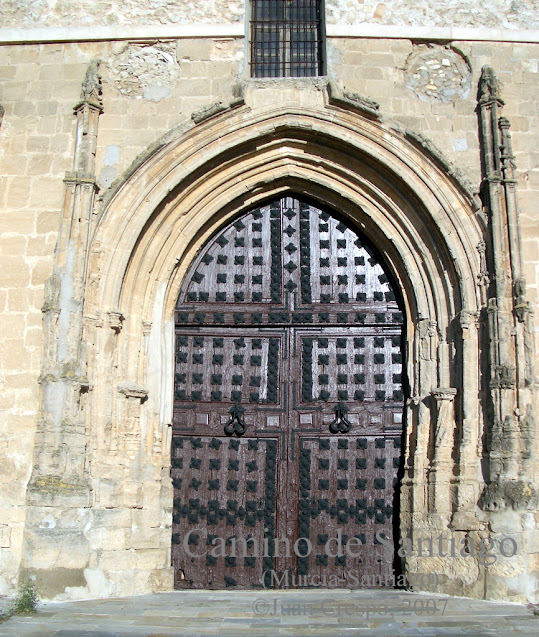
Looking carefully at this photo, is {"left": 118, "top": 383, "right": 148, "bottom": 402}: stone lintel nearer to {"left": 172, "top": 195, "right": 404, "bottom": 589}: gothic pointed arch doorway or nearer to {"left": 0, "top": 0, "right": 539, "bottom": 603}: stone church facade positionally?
{"left": 0, "top": 0, "right": 539, "bottom": 603}: stone church facade

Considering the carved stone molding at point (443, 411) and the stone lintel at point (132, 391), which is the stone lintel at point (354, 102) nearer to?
the carved stone molding at point (443, 411)

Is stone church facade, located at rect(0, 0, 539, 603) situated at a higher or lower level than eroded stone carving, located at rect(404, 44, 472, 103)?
lower

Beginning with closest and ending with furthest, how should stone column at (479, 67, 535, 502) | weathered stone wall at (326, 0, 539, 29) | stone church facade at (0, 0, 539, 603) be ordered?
1. stone column at (479, 67, 535, 502)
2. stone church facade at (0, 0, 539, 603)
3. weathered stone wall at (326, 0, 539, 29)

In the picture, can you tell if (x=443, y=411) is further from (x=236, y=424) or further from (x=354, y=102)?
(x=354, y=102)

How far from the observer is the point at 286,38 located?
8328 millimetres

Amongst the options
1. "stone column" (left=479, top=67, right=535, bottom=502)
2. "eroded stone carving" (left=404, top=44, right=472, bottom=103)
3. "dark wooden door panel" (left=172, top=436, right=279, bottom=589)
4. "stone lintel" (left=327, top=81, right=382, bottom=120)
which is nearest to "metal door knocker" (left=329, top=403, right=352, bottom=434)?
"dark wooden door panel" (left=172, top=436, right=279, bottom=589)

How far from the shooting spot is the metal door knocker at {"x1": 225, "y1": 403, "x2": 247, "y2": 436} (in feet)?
25.1

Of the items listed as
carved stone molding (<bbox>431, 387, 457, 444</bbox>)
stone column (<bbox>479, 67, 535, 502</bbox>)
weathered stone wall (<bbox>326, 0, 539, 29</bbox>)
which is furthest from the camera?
weathered stone wall (<bbox>326, 0, 539, 29</bbox>)

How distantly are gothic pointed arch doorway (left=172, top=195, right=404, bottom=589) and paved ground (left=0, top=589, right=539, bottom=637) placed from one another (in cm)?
63

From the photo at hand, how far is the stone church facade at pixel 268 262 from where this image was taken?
22.4 feet

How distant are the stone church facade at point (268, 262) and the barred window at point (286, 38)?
48 mm

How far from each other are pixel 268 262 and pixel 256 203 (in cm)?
66

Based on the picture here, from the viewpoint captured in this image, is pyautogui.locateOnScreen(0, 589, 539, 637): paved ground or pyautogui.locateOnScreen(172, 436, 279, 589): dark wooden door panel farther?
pyautogui.locateOnScreen(172, 436, 279, 589): dark wooden door panel

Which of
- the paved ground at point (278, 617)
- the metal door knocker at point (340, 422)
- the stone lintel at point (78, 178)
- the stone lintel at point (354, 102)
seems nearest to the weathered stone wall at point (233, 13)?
the stone lintel at point (354, 102)
